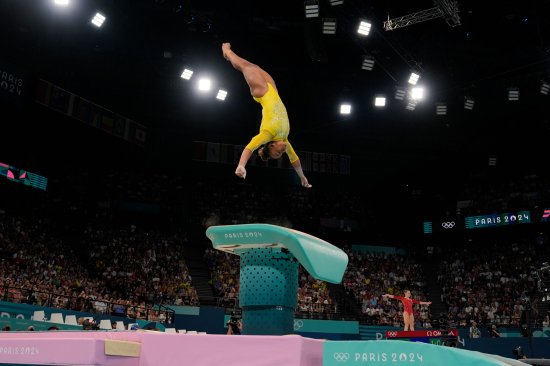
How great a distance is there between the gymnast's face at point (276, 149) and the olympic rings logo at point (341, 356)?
252 centimetres

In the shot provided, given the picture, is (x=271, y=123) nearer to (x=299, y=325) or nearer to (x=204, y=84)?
(x=204, y=84)

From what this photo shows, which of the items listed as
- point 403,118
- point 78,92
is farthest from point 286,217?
point 78,92

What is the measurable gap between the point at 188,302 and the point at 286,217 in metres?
9.51

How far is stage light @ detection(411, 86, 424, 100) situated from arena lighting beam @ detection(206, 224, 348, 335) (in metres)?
16.4

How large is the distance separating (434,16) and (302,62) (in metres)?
6.48

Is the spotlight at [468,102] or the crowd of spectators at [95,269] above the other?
the spotlight at [468,102]

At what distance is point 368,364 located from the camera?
238 cm

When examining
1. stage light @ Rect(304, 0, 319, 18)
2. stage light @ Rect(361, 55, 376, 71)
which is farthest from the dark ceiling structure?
stage light @ Rect(304, 0, 319, 18)

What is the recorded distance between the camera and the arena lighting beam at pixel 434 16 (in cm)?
1514

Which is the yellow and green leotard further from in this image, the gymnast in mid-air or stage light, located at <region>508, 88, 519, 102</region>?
stage light, located at <region>508, 88, 519, 102</region>

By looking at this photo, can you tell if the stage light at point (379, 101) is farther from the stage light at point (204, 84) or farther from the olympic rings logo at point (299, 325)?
the olympic rings logo at point (299, 325)

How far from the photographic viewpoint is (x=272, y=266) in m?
3.40

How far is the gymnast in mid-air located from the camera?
15.7ft

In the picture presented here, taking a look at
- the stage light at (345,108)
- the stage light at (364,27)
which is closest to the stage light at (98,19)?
the stage light at (364,27)
